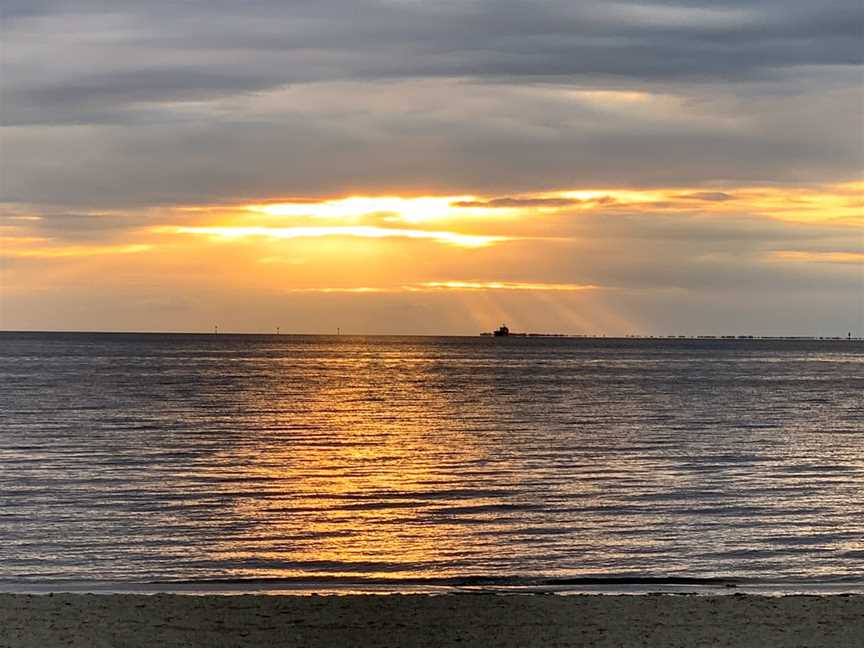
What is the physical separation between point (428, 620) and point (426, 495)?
685 inches

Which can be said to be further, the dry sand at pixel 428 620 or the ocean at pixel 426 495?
the ocean at pixel 426 495

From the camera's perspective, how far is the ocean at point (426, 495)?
23.4 metres

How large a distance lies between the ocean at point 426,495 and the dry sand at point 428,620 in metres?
3.61

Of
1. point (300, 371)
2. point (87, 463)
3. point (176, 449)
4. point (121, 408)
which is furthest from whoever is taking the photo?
point (300, 371)

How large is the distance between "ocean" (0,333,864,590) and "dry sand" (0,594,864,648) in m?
3.61

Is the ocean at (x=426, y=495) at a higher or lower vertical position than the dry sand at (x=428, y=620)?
lower

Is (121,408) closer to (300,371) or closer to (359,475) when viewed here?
(359,475)

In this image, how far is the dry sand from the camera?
600 inches

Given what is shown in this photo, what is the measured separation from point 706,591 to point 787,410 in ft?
201

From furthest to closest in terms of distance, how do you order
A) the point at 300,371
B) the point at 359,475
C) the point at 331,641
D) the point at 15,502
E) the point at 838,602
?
the point at 300,371 → the point at 359,475 → the point at 15,502 → the point at 838,602 → the point at 331,641

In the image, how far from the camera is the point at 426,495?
34.1 m

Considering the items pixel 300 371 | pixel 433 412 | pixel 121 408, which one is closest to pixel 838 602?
pixel 433 412

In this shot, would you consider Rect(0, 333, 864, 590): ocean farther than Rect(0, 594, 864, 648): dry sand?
Yes

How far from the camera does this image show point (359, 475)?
39250 mm
